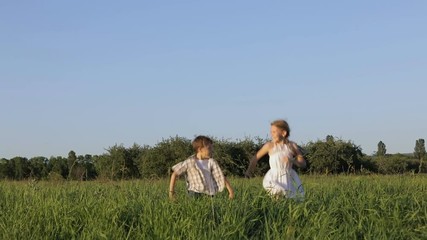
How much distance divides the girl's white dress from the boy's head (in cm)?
100

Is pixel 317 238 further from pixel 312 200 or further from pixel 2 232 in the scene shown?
pixel 2 232

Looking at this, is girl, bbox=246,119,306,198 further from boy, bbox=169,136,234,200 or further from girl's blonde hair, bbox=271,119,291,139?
boy, bbox=169,136,234,200

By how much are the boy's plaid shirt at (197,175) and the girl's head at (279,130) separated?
110 centimetres

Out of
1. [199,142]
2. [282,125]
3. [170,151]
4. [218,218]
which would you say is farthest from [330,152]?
[218,218]

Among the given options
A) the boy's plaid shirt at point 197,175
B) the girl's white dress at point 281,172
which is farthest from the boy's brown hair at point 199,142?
the girl's white dress at point 281,172

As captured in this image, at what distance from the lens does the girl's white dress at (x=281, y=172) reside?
8492mm

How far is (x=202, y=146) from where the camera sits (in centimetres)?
892

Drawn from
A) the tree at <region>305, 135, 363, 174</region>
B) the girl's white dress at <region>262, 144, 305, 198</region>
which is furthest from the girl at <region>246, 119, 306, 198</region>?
the tree at <region>305, 135, 363, 174</region>

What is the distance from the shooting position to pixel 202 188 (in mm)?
8641

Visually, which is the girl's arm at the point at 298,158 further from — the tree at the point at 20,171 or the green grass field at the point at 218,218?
the tree at the point at 20,171

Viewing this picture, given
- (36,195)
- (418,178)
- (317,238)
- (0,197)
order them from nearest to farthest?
(317,238)
(36,195)
(0,197)
(418,178)

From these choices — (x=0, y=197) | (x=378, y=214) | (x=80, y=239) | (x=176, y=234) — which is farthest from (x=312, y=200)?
(x=0, y=197)

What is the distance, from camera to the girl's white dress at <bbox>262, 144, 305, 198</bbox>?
8492mm

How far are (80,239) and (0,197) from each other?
10.9 feet
